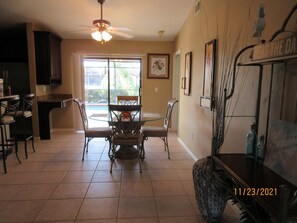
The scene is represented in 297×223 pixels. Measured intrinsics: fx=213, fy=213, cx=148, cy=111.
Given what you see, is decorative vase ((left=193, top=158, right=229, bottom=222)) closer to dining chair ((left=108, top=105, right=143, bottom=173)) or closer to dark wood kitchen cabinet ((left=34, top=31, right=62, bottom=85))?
dining chair ((left=108, top=105, right=143, bottom=173))

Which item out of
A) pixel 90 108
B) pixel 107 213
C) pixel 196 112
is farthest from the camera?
pixel 90 108

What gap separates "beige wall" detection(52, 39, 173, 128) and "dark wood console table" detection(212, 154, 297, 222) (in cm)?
403

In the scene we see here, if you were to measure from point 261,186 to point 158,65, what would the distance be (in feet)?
15.3

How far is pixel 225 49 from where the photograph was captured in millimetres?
2486

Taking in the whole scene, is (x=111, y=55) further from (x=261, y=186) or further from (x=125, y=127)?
(x=261, y=186)

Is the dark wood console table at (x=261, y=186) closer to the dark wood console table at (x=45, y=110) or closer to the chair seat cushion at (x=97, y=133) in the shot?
the chair seat cushion at (x=97, y=133)

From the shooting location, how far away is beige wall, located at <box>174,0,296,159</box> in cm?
187

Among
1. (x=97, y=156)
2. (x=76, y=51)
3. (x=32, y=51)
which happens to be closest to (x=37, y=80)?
(x=32, y=51)

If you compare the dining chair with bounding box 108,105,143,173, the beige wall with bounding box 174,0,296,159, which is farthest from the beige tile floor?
the beige wall with bounding box 174,0,296,159

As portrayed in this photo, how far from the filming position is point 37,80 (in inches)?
183

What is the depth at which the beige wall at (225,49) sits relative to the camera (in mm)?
1866

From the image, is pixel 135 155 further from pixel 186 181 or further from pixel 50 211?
pixel 50 211

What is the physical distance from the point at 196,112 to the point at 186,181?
48.0 inches

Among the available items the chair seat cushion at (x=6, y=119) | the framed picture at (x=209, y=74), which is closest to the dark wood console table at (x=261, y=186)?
the framed picture at (x=209, y=74)
